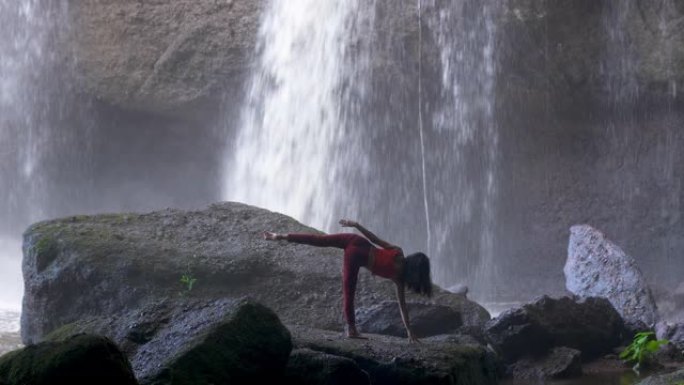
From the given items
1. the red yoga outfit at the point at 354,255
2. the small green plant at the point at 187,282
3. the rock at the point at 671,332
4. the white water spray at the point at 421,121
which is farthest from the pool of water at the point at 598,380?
the white water spray at the point at 421,121

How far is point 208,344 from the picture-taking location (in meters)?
4.49

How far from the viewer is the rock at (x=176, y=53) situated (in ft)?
45.8

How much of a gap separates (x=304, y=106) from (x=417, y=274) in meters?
8.51

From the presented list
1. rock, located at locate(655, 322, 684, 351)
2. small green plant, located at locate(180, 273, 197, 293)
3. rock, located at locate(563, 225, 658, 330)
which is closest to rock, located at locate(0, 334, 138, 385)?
small green plant, located at locate(180, 273, 197, 293)

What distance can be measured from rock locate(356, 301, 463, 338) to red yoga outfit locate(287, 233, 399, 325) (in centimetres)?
100

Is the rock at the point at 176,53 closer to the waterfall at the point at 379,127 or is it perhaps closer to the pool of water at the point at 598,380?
the waterfall at the point at 379,127

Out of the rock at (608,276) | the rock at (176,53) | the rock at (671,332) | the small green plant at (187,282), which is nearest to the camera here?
the small green plant at (187,282)

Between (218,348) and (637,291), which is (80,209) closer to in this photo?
(637,291)

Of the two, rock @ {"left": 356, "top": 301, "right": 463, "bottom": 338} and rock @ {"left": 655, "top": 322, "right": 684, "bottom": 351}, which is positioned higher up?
rock @ {"left": 356, "top": 301, "right": 463, "bottom": 338}

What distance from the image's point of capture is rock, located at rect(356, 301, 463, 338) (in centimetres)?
634

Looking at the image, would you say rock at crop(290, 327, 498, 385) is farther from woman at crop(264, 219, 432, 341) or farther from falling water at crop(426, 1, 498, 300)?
falling water at crop(426, 1, 498, 300)

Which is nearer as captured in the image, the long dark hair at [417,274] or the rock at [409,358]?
the rock at [409,358]

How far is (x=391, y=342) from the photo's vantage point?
536 cm

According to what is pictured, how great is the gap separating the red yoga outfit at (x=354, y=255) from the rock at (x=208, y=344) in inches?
24.4
